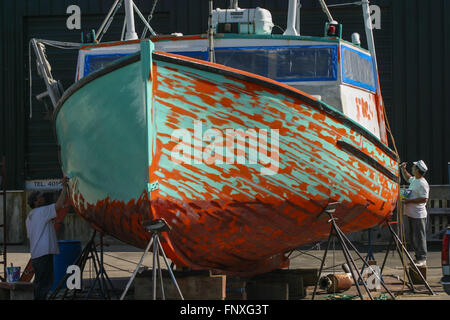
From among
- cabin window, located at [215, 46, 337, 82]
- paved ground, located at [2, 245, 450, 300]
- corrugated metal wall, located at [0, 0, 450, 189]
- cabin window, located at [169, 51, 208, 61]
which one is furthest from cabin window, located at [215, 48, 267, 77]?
corrugated metal wall, located at [0, 0, 450, 189]

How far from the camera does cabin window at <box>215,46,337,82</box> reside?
8680 mm

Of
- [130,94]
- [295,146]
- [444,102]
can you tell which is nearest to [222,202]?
[295,146]

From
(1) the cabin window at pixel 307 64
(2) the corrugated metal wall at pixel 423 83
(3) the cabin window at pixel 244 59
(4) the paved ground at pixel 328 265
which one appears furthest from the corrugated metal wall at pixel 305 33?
(3) the cabin window at pixel 244 59

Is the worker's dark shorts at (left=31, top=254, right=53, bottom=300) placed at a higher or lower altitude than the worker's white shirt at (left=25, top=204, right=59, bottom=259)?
lower

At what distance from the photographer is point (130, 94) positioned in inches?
283

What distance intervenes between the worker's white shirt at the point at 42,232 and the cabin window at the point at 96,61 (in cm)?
187

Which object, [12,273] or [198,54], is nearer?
[198,54]

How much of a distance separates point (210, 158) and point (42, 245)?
8.28 ft

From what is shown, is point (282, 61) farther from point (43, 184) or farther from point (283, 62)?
point (43, 184)

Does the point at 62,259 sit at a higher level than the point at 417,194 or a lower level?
lower

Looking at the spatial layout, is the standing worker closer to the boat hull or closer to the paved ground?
the boat hull

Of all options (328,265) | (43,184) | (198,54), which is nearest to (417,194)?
(328,265)

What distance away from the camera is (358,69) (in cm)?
930
